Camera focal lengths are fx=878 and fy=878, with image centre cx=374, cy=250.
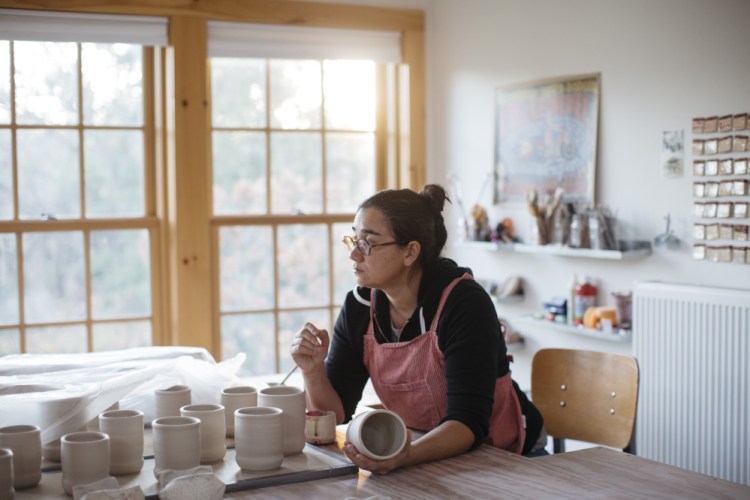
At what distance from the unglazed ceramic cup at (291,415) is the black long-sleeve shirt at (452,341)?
0.38 meters

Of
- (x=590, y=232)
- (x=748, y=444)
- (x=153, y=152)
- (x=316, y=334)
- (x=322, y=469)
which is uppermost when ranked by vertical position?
(x=153, y=152)

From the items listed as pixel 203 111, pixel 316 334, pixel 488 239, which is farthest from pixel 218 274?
pixel 316 334

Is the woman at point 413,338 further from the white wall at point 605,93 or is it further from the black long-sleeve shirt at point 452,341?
the white wall at point 605,93

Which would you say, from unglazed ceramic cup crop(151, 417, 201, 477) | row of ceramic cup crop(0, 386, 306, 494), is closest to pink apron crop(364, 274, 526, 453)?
row of ceramic cup crop(0, 386, 306, 494)

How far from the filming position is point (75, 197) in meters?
4.39

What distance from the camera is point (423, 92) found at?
5.06 meters

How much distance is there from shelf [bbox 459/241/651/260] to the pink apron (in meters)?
1.37

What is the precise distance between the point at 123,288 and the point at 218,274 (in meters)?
0.49

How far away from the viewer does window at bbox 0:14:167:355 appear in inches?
167

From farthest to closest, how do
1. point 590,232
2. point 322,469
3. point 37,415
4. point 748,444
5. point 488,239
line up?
point 488,239
point 590,232
point 748,444
point 37,415
point 322,469

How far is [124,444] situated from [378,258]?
2.94ft

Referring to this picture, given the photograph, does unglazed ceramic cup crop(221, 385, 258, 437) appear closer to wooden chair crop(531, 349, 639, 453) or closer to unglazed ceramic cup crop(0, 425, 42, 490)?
unglazed ceramic cup crop(0, 425, 42, 490)

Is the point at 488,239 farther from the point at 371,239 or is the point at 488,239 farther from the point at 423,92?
the point at 371,239

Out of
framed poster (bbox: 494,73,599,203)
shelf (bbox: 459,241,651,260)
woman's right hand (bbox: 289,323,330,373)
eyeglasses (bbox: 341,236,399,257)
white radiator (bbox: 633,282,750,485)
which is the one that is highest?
framed poster (bbox: 494,73,599,203)
